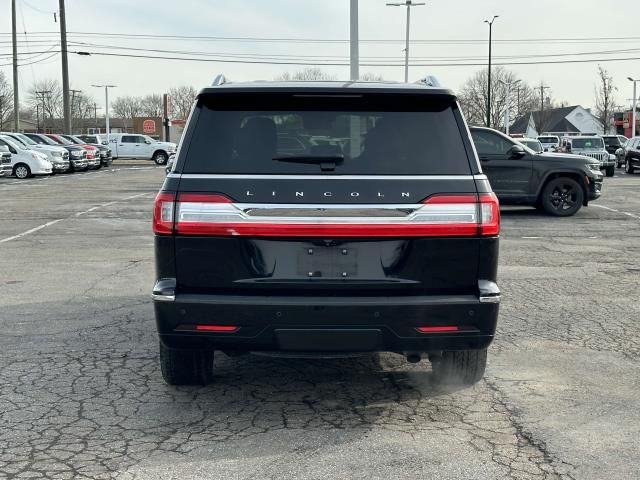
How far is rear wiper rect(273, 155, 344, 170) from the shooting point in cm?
416

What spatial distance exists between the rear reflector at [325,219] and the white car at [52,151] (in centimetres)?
3203

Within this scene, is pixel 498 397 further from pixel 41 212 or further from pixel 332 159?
pixel 41 212

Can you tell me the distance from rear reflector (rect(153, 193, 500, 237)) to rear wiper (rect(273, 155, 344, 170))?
24 centimetres

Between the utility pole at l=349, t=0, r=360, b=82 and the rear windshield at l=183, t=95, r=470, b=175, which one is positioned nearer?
the rear windshield at l=183, t=95, r=470, b=175

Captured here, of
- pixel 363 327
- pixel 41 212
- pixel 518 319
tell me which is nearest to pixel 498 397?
pixel 363 327

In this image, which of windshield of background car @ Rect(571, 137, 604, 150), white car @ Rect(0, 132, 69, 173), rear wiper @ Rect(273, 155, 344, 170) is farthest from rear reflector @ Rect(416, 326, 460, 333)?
windshield of background car @ Rect(571, 137, 604, 150)

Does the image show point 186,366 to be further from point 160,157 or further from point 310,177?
point 160,157

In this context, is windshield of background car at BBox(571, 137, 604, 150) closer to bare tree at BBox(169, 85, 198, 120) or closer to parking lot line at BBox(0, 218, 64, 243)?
parking lot line at BBox(0, 218, 64, 243)

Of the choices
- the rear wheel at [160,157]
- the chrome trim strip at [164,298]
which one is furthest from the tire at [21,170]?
the chrome trim strip at [164,298]

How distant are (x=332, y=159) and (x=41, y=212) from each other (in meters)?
14.7

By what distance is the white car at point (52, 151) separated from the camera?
114 feet

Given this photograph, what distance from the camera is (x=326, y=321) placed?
405 centimetres

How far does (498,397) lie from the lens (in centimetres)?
488

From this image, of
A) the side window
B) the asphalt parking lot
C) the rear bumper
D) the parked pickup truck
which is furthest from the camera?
the parked pickup truck
